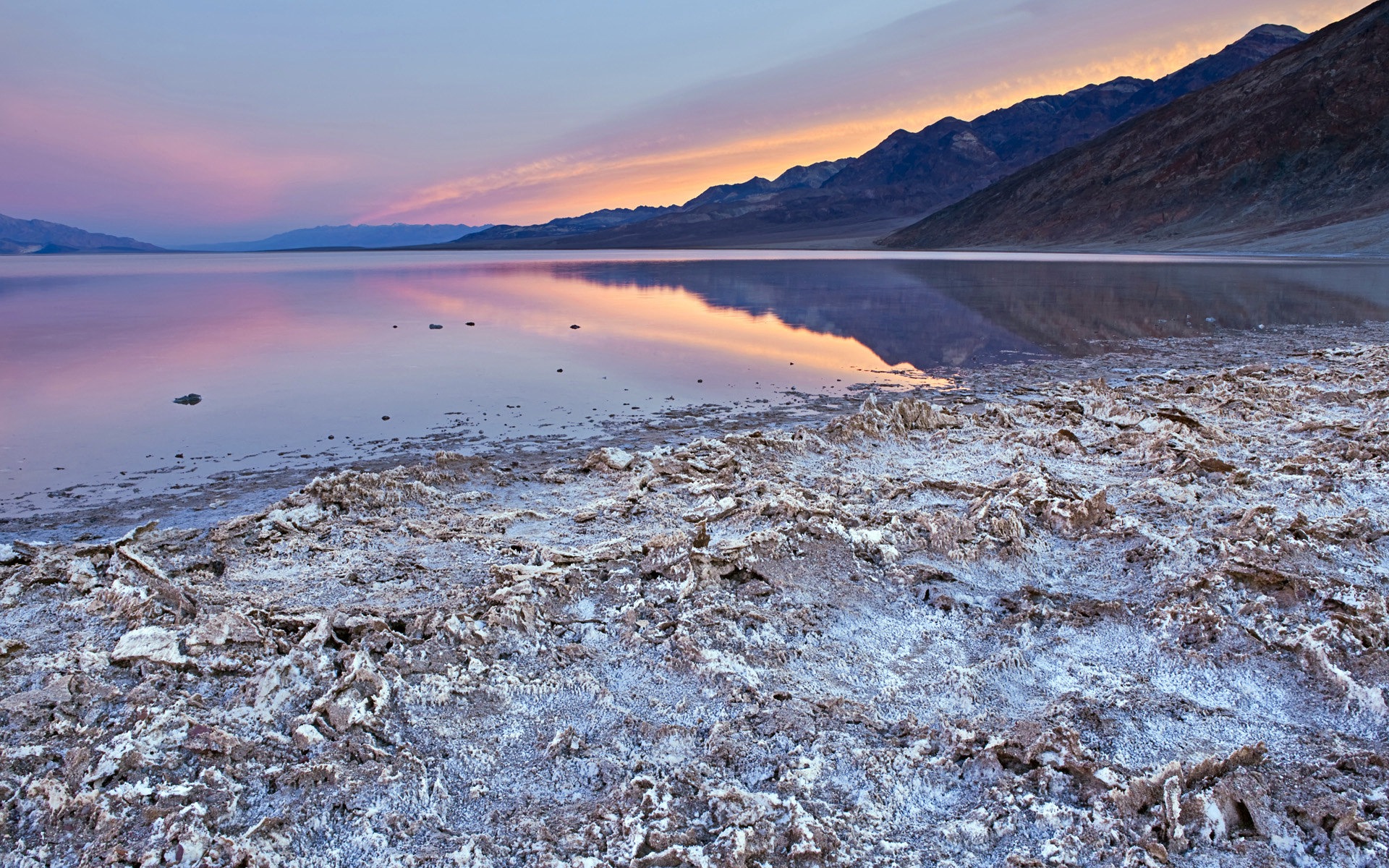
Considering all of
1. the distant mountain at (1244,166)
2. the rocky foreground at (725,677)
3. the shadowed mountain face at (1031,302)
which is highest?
the distant mountain at (1244,166)

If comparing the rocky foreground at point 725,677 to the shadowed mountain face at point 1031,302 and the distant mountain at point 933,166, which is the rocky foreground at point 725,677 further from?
the distant mountain at point 933,166

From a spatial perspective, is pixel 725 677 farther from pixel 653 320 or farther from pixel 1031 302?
pixel 1031 302

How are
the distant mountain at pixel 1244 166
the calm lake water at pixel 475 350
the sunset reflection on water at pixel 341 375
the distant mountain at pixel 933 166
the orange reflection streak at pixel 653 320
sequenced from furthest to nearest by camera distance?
the distant mountain at pixel 933 166, the distant mountain at pixel 1244 166, the orange reflection streak at pixel 653 320, the calm lake water at pixel 475 350, the sunset reflection on water at pixel 341 375

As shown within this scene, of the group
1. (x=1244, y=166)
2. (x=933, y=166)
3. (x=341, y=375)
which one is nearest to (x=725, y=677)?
(x=341, y=375)

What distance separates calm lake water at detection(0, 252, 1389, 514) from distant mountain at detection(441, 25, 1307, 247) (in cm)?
9476

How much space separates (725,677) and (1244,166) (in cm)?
7280

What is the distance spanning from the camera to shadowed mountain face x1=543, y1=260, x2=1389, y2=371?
38.9 feet

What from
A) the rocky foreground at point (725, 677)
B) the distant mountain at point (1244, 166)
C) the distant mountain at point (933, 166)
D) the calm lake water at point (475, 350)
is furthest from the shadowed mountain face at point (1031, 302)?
the distant mountain at point (933, 166)

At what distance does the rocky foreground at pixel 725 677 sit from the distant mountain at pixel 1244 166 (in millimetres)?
50374

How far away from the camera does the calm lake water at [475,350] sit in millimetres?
6480

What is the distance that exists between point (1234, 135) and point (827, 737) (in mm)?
76511

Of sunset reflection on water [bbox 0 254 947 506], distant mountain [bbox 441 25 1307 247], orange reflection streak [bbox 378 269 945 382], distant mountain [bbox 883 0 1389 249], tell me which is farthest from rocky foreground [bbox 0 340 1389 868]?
distant mountain [bbox 441 25 1307 247]

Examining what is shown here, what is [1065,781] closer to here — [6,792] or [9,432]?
[6,792]

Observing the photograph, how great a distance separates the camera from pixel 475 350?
37.1 feet
